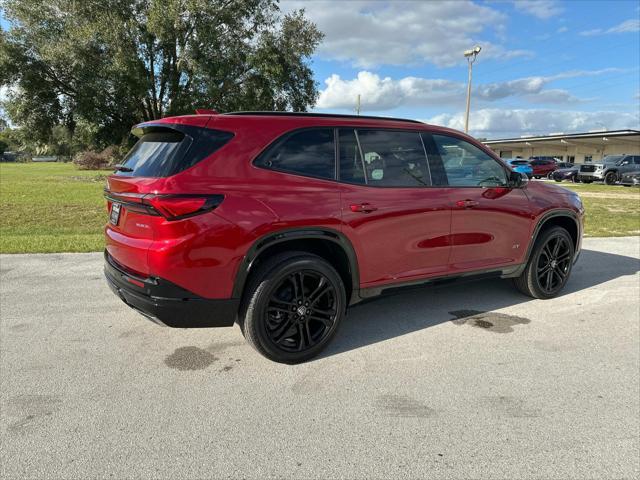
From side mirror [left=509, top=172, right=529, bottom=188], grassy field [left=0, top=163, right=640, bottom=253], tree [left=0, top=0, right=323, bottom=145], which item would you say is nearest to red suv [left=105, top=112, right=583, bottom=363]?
side mirror [left=509, top=172, right=529, bottom=188]

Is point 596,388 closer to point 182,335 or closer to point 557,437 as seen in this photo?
point 557,437

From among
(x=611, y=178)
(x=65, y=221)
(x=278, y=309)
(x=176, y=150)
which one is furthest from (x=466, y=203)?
(x=611, y=178)

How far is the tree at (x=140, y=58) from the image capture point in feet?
69.9

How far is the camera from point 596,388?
312cm

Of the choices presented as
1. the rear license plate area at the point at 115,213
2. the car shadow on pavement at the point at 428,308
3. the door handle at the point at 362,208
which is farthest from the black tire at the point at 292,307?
the rear license plate area at the point at 115,213

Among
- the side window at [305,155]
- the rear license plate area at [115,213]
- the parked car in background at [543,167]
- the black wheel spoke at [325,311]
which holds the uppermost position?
the parked car in background at [543,167]

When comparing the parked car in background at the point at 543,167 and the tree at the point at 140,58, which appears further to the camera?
the parked car in background at the point at 543,167

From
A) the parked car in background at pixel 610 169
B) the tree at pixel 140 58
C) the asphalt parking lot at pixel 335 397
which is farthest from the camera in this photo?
the parked car in background at pixel 610 169

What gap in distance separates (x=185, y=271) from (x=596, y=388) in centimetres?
295

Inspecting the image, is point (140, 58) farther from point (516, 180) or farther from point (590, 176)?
point (590, 176)

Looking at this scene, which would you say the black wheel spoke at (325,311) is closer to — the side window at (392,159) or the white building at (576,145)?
the side window at (392,159)

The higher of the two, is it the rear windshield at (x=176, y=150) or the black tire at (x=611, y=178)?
the black tire at (x=611, y=178)

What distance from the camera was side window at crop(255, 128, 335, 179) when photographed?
330 cm

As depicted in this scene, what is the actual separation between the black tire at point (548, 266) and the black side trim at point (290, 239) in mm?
2433
